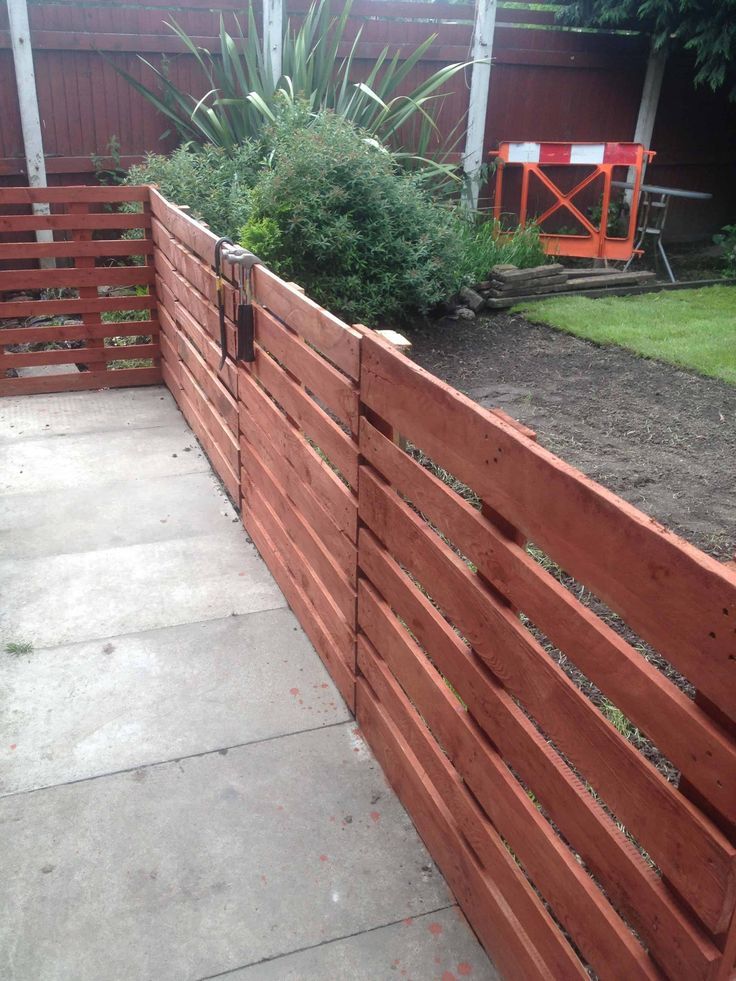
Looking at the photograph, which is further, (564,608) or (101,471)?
(101,471)

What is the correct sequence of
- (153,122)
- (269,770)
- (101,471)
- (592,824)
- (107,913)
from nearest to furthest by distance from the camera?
(592,824) → (107,913) → (269,770) → (101,471) → (153,122)

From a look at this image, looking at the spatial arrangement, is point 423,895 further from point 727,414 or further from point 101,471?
point 727,414

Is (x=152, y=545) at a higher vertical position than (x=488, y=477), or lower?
lower

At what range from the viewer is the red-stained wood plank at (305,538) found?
9.75 ft

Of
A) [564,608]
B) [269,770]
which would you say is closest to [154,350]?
[269,770]

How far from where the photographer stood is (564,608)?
64.5 inches

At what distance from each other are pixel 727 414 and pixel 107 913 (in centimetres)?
433

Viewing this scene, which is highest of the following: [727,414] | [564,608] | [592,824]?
[564,608]

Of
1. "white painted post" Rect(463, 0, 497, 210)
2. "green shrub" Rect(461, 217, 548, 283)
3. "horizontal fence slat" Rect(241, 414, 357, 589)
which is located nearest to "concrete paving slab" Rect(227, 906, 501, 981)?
"horizontal fence slat" Rect(241, 414, 357, 589)

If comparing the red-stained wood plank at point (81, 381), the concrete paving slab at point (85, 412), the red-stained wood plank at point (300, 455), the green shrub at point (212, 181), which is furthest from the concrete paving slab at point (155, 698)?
the green shrub at point (212, 181)

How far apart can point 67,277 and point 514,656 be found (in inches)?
209

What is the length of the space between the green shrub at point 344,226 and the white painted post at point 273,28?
212cm

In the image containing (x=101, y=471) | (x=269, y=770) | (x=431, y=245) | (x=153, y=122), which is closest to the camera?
(x=269, y=770)

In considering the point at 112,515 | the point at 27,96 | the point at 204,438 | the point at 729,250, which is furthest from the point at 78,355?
the point at 729,250
